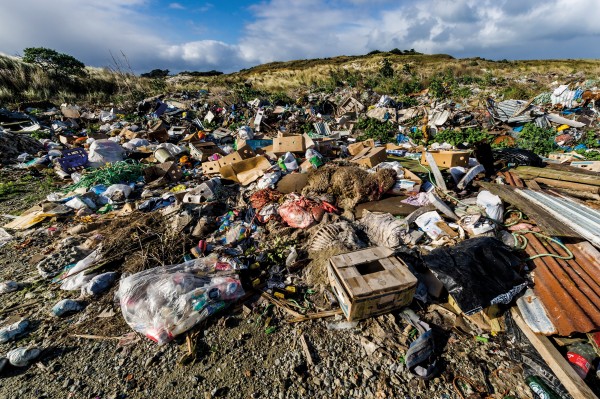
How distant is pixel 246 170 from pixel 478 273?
14.8 feet

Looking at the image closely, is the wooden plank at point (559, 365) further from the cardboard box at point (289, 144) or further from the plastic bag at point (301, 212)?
the cardboard box at point (289, 144)

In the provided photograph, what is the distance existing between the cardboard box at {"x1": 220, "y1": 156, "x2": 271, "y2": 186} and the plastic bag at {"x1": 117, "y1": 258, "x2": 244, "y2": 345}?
2911mm

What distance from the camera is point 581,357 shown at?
6.50 feet

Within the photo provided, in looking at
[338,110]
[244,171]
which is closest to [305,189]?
[244,171]

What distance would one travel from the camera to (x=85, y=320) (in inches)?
104

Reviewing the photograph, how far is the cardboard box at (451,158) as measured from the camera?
476 cm

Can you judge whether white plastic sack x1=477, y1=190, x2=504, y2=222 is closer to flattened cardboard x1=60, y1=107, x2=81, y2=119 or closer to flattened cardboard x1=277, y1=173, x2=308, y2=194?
flattened cardboard x1=277, y1=173, x2=308, y2=194

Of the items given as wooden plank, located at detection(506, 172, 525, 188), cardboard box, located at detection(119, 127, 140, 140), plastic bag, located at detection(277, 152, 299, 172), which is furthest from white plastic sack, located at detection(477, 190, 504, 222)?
cardboard box, located at detection(119, 127, 140, 140)

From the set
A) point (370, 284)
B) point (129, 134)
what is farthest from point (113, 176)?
point (370, 284)

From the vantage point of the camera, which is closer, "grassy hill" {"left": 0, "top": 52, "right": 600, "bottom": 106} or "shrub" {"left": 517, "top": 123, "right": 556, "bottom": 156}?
"shrub" {"left": 517, "top": 123, "right": 556, "bottom": 156}

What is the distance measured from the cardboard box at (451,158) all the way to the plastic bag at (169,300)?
445cm

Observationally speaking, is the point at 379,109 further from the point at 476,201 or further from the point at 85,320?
the point at 85,320

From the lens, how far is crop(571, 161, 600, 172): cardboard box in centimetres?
476

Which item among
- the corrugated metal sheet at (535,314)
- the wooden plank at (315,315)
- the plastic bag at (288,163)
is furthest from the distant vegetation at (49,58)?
the corrugated metal sheet at (535,314)
